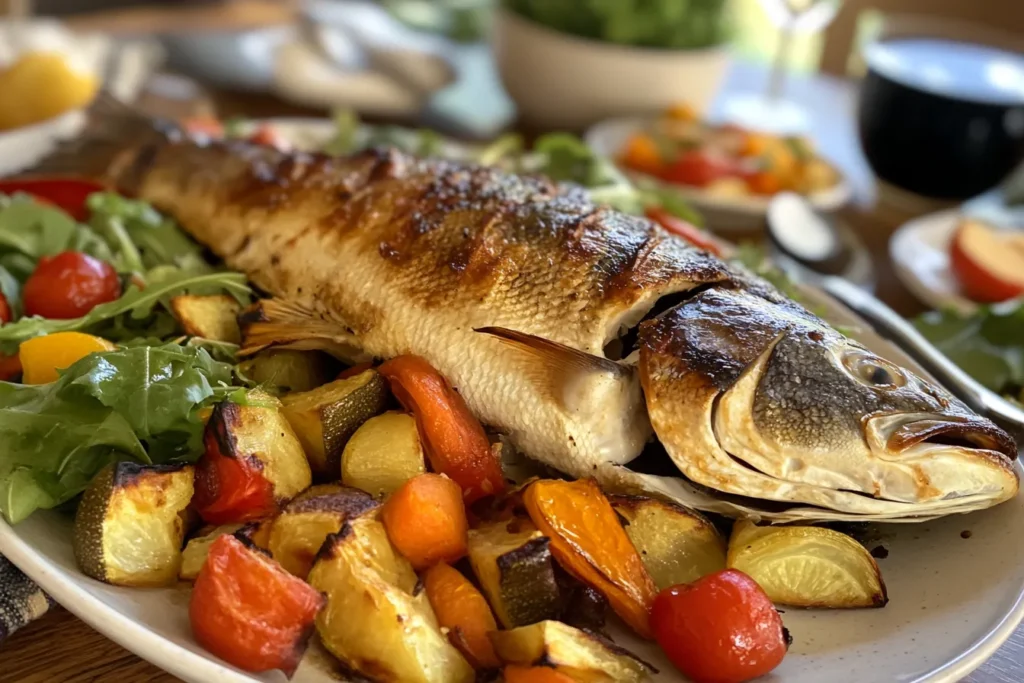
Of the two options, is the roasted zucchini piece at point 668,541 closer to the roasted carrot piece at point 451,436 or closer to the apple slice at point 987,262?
the roasted carrot piece at point 451,436

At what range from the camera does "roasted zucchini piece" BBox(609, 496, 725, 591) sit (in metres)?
1.21

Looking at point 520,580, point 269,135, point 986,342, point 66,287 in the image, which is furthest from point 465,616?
point 269,135

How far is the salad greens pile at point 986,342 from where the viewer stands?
1875 mm

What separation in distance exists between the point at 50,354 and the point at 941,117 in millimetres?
2442

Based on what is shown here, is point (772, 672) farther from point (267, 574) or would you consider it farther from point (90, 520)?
point (90, 520)

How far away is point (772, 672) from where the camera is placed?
1.09 m

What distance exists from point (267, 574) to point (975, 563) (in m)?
0.91

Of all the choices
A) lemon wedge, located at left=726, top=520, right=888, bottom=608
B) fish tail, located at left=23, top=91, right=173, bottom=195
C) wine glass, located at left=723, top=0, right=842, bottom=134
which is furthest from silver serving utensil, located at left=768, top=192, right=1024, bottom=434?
fish tail, located at left=23, top=91, right=173, bottom=195

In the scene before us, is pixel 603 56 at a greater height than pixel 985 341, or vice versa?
pixel 603 56

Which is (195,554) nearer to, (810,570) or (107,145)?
(810,570)

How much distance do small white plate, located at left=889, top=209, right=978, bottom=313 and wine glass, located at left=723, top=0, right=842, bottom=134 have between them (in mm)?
805

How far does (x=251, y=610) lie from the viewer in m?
1.01

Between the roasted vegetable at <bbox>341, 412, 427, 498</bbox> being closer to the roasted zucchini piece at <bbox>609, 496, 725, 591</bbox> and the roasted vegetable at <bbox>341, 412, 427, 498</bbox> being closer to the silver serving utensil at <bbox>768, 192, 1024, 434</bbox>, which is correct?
the roasted zucchini piece at <bbox>609, 496, 725, 591</bbox>

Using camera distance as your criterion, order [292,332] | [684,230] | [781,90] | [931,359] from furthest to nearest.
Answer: [781,90] → [684,230] → [931,359] → [292,332]
